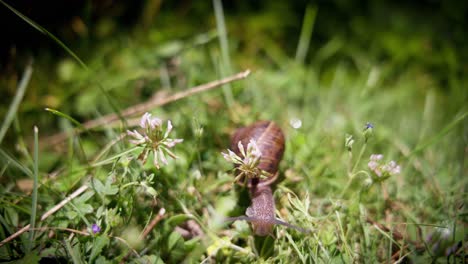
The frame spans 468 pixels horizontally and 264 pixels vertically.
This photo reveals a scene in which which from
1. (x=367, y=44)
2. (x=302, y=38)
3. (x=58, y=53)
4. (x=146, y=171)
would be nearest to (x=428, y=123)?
(x=367, y=44)

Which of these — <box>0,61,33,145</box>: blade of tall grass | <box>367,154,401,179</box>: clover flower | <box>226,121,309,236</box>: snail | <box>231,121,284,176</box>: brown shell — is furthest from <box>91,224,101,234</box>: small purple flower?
<box>367,154,401,179</box>: clover flower

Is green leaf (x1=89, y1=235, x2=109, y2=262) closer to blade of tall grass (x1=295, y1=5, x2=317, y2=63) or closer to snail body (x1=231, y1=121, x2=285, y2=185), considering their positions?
snail body (x1=231, y1=121, x2=285, y2=185)

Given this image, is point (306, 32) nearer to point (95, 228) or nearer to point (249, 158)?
point (249, 158)

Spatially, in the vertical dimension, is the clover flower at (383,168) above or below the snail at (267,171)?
above

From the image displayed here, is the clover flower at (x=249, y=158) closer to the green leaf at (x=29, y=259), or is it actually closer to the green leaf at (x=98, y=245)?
the green leaf at (x=98, y=245)

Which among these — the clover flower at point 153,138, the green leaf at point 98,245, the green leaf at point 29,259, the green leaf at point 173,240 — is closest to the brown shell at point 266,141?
the clover flower at point 153,138
